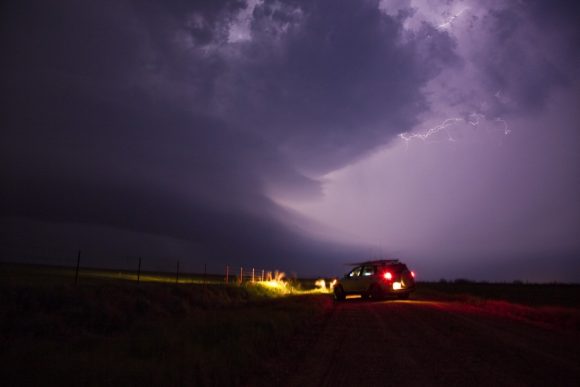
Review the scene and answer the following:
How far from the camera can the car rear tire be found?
2770cm

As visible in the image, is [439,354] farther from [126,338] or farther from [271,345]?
[126,338]

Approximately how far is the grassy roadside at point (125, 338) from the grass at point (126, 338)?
0.06 ft

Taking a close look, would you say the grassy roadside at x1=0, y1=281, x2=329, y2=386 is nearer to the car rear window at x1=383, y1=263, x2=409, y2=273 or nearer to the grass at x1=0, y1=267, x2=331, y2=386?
the grass at x1=0, y1=267, x2=331, y2=386

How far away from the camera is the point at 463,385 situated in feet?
25.2

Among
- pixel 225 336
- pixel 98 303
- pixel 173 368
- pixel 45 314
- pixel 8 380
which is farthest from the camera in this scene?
pixel 98 303

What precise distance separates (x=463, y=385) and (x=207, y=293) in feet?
66.6

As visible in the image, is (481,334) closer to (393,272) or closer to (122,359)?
(122,359)

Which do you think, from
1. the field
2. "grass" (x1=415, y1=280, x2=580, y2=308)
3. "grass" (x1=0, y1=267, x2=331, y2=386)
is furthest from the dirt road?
"grass" (x1=415, y1=280, x2=580, y2=308)

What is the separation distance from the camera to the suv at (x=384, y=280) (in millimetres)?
25516

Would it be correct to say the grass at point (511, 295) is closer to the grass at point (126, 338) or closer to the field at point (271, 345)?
the field at point (271, 345)

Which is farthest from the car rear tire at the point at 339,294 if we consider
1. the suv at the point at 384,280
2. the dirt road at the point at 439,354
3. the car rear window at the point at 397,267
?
the dirt road at the point at 439,354

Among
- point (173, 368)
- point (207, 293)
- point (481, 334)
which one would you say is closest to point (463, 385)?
point (173, 368)

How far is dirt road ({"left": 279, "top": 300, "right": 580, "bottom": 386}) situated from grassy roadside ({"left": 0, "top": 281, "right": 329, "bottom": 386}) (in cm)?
122

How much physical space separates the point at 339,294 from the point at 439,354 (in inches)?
702
